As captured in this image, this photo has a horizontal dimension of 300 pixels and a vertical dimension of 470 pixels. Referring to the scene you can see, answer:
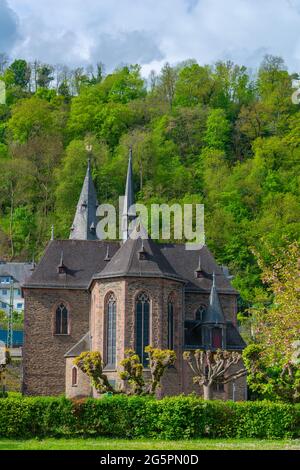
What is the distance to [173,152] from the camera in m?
127

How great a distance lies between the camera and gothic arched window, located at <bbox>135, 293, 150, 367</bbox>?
2232 inches

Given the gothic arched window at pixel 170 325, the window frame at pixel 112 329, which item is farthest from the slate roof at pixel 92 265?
the window frame at pixel 112 329

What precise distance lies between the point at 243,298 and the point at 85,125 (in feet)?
163

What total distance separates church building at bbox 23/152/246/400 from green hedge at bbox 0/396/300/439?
18057 millimetres

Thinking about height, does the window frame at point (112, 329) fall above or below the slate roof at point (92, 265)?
below

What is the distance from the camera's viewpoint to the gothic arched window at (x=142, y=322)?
56.7 metres

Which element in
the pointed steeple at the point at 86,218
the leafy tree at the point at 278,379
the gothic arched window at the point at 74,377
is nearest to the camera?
the leafy tree at the point at 278,379

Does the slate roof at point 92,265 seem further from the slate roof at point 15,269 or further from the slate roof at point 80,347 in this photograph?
the slate roof at point 15,269

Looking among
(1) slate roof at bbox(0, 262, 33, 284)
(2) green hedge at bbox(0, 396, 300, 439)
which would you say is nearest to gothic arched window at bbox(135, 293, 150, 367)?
(2) green hedge at bbox(0, 396, 300, 439)

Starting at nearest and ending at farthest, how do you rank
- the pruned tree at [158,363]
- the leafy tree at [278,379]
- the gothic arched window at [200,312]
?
the leafy tree at [278,379] → the pruned tree at [158,363] → the gothic arched window at [200,312]

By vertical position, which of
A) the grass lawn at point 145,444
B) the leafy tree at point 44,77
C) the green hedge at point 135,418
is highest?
the leafy tree at point 44,77

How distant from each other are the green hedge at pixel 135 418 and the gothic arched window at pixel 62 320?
25.5 metres

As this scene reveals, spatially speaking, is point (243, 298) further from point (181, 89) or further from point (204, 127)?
point (181, 89)
